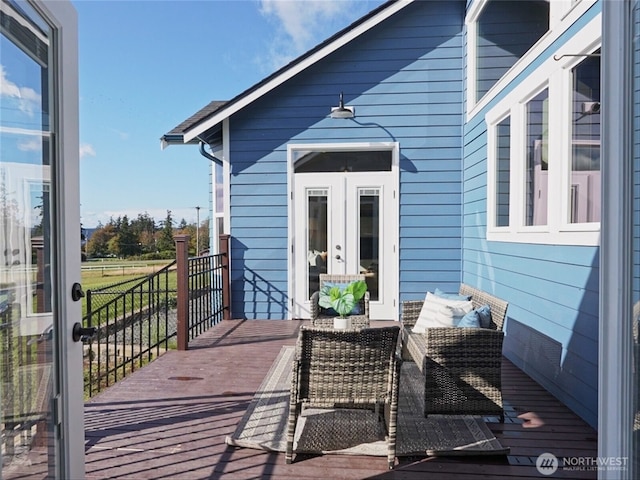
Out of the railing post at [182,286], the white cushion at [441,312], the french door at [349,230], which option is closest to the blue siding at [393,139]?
the french door at [349,230]

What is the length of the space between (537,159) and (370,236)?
2428 mm

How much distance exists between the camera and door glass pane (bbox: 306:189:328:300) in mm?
5566

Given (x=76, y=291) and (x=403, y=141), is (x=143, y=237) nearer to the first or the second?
(x=403, y=141)

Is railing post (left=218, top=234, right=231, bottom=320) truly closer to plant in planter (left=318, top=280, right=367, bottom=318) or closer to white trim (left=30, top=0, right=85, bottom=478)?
plant in planter (left=318, top=280, right=367, bottom=318)

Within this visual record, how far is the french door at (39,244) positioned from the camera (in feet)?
4.22

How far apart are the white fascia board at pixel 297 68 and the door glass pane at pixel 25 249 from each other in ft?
13.0

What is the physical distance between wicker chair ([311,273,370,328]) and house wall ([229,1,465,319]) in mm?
1034

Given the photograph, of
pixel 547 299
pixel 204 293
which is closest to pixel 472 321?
pixel 547 299

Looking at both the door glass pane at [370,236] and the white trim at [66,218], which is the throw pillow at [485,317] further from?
the door glass pane at [370,236]

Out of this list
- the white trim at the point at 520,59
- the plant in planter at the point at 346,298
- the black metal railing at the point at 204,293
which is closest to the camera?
the white trim at the point at 520,59

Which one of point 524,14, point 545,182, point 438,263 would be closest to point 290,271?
point 438,263

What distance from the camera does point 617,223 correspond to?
4.46 ft

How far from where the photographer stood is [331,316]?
4.36m

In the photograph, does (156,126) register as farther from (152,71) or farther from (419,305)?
(419,305)
